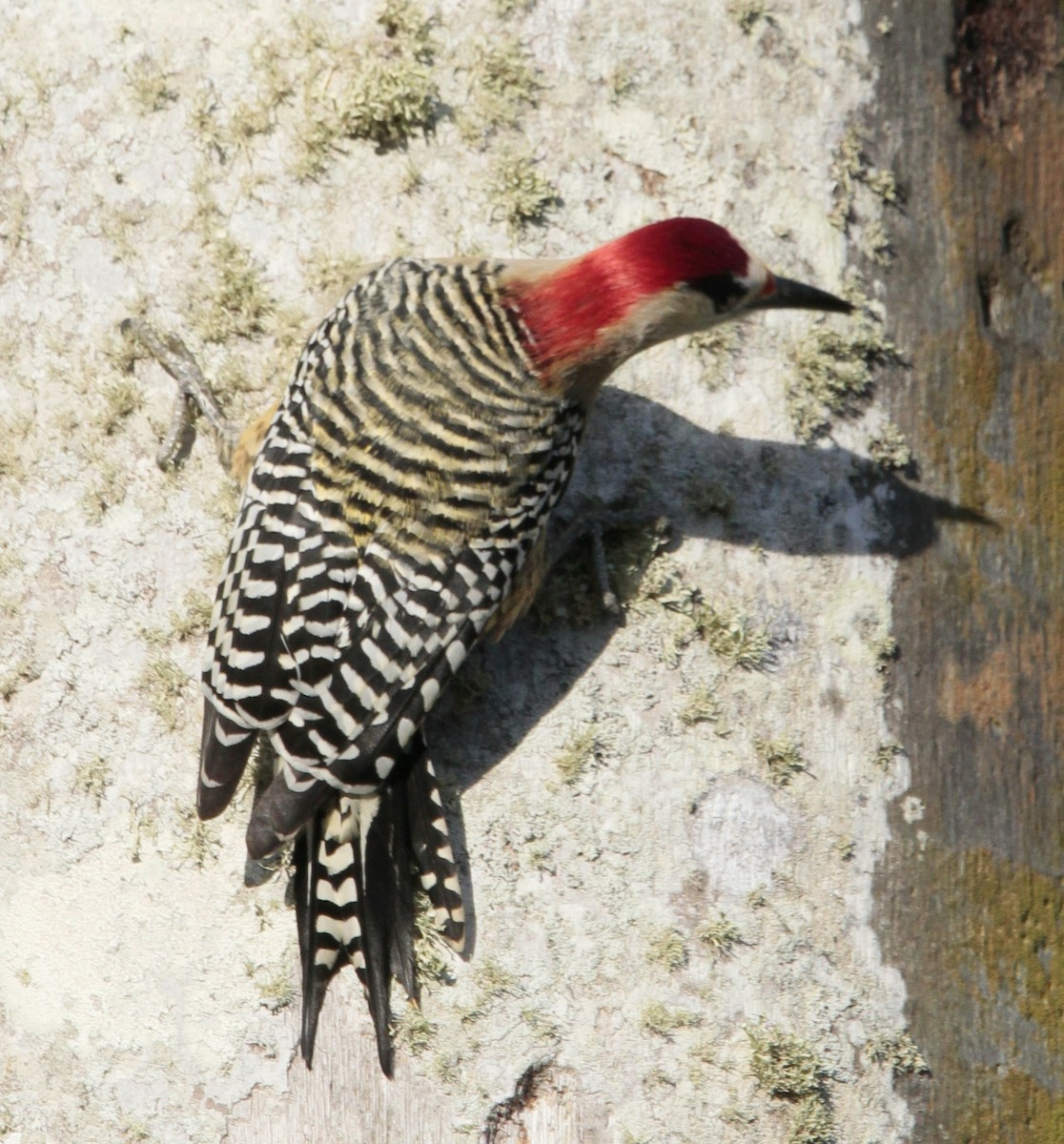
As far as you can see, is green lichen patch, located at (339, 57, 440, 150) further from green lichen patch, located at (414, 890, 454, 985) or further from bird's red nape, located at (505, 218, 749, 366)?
green lichen patch, located at (414, 890, 454, 985)

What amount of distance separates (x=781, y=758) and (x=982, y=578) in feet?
2.17

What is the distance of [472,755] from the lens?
317 centimetres

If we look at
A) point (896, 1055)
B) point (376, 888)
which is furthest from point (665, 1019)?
point (376, 888)

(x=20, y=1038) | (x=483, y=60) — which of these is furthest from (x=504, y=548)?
(x=20, y=1038)

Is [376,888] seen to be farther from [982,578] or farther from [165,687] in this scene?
[982,578]

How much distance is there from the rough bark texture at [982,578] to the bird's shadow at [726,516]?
0.35 feet

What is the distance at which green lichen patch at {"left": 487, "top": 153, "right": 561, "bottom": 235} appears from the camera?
11.4ft

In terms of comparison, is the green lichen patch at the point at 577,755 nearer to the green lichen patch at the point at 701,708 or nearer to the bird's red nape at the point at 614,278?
the green lichen patch at the point at 701,708

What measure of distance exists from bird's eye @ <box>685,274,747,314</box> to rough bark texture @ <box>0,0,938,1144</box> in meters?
0.16

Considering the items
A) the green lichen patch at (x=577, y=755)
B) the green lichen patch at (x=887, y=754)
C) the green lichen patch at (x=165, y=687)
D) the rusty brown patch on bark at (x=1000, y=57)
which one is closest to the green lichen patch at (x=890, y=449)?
the green lichen patch at (x=887, y=754)

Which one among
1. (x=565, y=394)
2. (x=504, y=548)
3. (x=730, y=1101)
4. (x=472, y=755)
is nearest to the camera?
(x=730, y=1101)

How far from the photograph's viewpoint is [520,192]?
3.47 m

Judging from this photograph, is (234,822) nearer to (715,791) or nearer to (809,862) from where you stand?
(715,791)

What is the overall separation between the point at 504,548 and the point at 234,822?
89 centimetres
